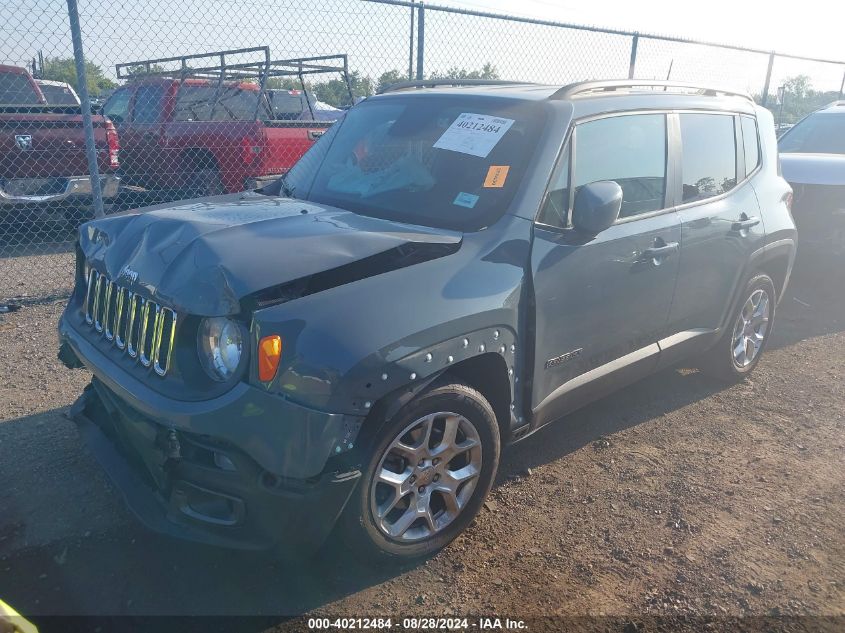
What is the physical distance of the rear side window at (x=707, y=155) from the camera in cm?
420

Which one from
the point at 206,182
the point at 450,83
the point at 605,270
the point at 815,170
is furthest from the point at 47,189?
the point at 815,170

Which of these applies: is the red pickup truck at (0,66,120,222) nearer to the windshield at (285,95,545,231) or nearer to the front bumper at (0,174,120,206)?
the front bumper at (0,174,120,206)

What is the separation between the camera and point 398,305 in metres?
2.68

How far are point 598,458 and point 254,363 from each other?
2280 millimetres

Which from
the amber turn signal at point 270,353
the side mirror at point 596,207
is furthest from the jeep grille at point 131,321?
the side mirror at point 596,207

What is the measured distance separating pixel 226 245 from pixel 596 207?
5.37ft

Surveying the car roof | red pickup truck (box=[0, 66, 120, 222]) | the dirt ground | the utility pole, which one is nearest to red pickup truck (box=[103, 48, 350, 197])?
red pickup truck (box=[0, 66, 120, 222])

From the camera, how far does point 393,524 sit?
2.91 meters

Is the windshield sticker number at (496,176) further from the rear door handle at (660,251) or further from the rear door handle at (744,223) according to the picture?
the rear door handle at (744,223)

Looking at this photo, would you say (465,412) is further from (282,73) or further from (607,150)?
(282,73)

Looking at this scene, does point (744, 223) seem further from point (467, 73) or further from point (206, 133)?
point (206, 133)

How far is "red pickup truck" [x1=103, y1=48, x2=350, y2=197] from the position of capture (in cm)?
945

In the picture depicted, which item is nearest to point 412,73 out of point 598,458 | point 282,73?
point 282,73

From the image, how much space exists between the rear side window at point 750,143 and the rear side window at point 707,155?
177 millimetres
